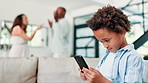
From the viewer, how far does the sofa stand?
1457 millimetres

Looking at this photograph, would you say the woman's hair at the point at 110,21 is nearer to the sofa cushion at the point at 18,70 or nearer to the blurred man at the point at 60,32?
the sofa cushion at the point at 18,70

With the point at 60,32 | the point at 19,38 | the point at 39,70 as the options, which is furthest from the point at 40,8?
the point at 39,70

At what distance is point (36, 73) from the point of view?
61.2 inches

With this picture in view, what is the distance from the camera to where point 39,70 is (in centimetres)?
153

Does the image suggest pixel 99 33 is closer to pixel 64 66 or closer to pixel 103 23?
pixel 103 23

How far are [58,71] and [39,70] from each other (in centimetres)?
16

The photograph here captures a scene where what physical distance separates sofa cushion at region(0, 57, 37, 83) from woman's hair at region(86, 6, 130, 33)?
32.8 inches

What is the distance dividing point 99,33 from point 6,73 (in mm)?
938

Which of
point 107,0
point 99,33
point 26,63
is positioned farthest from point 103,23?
point 107,0

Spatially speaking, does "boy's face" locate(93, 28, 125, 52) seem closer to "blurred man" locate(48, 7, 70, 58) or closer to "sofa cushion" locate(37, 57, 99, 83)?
"sofa cushion" locate(37, 57, 99, 83)

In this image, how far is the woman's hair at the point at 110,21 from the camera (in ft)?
2.69

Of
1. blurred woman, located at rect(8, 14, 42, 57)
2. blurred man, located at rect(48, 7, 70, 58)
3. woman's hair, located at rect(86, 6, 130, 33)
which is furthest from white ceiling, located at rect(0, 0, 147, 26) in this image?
woman's hair, located at rect(86, 6, 130, 33)

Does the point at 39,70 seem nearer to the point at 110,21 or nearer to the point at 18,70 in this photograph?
the point at 18,70

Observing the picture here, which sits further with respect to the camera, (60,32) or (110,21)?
(60,32)
